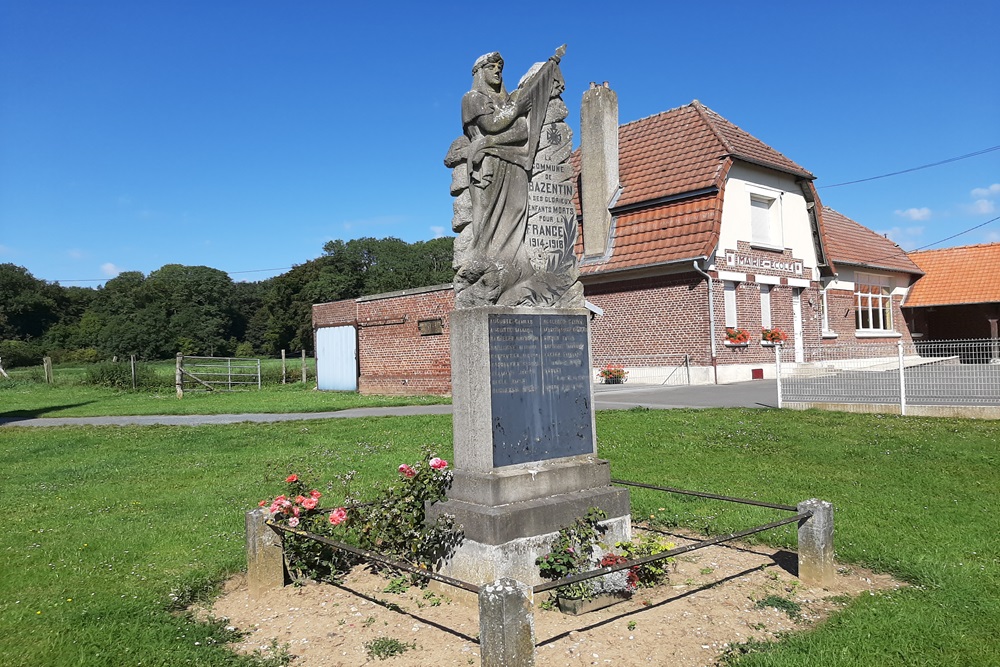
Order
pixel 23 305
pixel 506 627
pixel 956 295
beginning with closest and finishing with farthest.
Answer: pixel 506 627 → pixel 956 295 → pixel 23 305

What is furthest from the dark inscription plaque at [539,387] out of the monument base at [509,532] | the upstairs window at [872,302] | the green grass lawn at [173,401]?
the upstairs window at [872,302]

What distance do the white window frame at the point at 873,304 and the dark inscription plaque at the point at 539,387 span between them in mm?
26704

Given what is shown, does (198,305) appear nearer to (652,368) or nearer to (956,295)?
(652,368)

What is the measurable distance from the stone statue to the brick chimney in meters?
17.9

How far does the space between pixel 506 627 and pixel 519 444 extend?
1917mm

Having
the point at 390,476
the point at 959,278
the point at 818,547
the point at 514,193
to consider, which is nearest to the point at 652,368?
the point at 390,476

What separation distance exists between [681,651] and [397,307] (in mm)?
18870

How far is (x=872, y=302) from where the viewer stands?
3008 cm

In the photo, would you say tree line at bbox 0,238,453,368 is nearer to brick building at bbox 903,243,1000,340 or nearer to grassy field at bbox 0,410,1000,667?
brick building at bbox 903,243,1000,340

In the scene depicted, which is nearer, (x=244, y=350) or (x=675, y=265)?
(x=675, y=265)

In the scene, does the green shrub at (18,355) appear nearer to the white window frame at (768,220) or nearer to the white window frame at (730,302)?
the white window frame at (730,302)

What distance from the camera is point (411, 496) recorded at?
5.25 meters

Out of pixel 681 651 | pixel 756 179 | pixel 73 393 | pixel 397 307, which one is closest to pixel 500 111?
pixel 681 651

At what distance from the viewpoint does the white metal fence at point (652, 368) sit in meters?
21.7
